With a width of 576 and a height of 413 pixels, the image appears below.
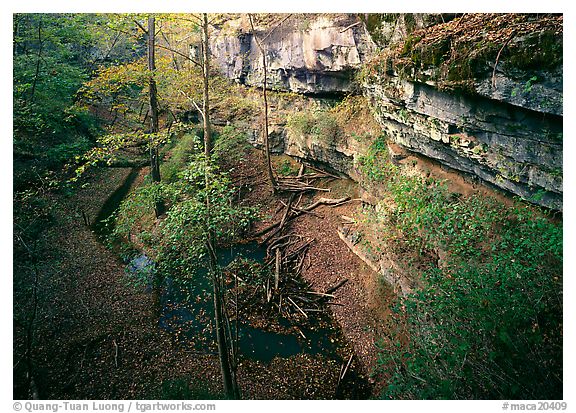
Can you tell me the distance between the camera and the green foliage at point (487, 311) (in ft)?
12.9

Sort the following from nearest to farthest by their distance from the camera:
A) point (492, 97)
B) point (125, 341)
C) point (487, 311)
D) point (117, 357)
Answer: point (487, 311)
point (492, 97)
point (117, 357)
point (125, 341)

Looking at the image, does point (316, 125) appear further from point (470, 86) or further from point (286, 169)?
point (470, 86)

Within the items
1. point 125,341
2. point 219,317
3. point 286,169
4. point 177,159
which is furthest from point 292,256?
point 177,159

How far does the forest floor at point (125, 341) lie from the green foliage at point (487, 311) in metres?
1.79

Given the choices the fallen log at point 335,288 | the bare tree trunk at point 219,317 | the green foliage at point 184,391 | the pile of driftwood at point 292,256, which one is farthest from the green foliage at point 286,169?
the green foliage at point 184,391

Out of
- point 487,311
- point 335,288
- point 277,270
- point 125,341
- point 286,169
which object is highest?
point 286,169

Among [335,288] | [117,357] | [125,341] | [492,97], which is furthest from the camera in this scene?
[335,288]

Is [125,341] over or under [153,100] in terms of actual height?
under

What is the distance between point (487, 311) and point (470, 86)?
3.44 metres

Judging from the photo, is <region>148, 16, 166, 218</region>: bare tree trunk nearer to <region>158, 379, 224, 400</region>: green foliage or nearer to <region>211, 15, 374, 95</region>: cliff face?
<region>211, 15, 374, 95</region>: cliff face

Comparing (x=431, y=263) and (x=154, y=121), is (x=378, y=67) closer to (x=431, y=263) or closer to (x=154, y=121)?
(x=431, y=263)

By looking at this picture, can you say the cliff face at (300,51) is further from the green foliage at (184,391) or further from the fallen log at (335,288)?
the green foliage at (184,391)

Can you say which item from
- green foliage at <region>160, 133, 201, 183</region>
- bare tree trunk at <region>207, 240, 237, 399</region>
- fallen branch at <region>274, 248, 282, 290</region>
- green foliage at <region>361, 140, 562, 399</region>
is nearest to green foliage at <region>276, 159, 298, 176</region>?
green foliage at <region>160, 133, 201, 183</region>

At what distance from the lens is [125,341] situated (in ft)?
25.0
